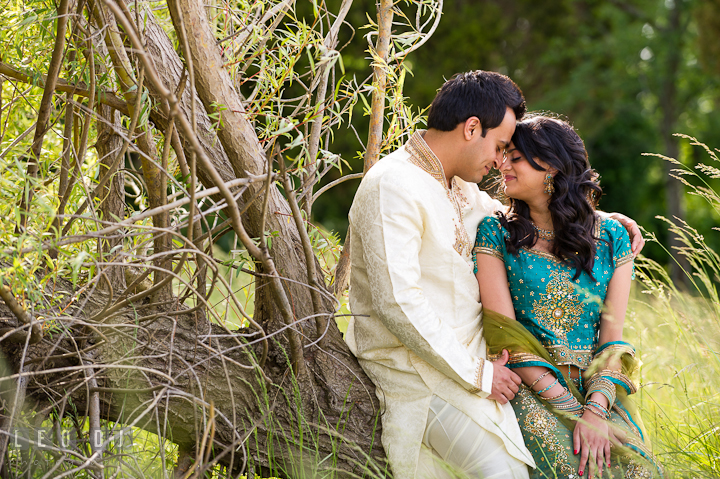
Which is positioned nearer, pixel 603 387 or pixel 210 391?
pixel 210 391

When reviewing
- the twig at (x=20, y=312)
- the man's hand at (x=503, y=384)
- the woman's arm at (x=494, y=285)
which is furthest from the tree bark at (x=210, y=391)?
the woman's arm at (x=494, y=285)

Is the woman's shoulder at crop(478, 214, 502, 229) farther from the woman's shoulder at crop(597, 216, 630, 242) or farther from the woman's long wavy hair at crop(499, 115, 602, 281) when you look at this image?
the woman's shoulder at crop(597, 216, 630, 242)

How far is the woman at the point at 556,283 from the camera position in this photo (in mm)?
1914

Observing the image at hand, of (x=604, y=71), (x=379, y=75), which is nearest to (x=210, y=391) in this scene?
(x=379, y=75)

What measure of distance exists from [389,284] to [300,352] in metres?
0.36

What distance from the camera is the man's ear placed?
198 centimetres

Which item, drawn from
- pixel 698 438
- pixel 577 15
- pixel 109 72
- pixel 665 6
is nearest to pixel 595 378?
pixel 698 438

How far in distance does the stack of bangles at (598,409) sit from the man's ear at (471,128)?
3.05 feet

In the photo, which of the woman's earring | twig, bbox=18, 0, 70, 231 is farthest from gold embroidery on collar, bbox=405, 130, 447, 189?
twig, bbox=18, 0, 70, 231

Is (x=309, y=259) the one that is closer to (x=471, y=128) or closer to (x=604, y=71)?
(x=471, y=128)

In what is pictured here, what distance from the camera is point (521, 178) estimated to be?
2068 millimetres

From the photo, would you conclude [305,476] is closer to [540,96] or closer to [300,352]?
[300,352]

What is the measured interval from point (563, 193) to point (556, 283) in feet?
1.01

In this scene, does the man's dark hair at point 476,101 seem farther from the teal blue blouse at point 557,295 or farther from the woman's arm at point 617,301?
the woman's arm at point 617,301
